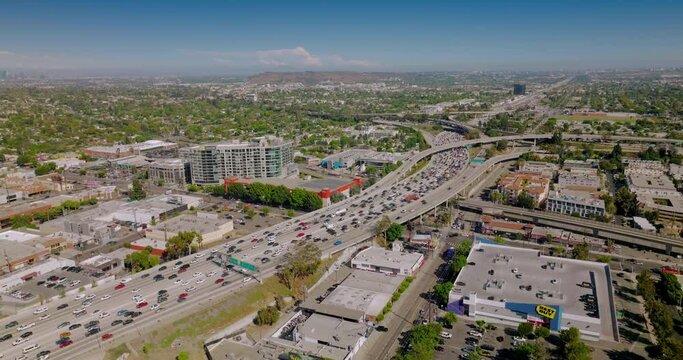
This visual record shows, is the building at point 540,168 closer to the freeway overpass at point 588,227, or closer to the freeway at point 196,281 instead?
the freeway overpass at point 588,227

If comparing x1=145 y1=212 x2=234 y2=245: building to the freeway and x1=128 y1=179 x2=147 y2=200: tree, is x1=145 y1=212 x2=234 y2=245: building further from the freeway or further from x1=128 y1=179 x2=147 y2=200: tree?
x1=128 y1=179 x2=147 y2=200: tree

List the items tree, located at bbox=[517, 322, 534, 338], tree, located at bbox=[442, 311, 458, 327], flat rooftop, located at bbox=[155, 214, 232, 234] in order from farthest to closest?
flat rooftop, located at bbox=[155, 214, 232, 234]
tree, located at bbox=[442, 311, 458, 327]
tree, located at bbox=[517, 322, 534, 338]

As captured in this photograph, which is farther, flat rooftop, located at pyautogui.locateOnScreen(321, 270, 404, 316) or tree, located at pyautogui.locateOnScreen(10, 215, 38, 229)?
tree, located at pyautogui.locateOnScreen(10, 215, 38, 229)

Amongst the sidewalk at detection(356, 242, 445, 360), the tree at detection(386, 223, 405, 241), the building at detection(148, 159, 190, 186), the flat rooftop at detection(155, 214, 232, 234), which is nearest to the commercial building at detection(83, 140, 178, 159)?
the building at detection(148, 159, 190, 186)

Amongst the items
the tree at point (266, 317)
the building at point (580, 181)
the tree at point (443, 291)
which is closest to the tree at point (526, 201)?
the building at point (580, 181)

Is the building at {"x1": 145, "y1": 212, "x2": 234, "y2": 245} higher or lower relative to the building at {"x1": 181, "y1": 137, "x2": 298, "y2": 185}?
lower

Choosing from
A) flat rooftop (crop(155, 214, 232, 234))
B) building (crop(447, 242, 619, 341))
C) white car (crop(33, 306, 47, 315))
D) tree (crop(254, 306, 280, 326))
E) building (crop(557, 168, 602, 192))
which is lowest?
tree (crop(254, 306, 280, 326))

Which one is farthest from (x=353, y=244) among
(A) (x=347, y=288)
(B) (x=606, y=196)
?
(B) (x=606, y=196)
